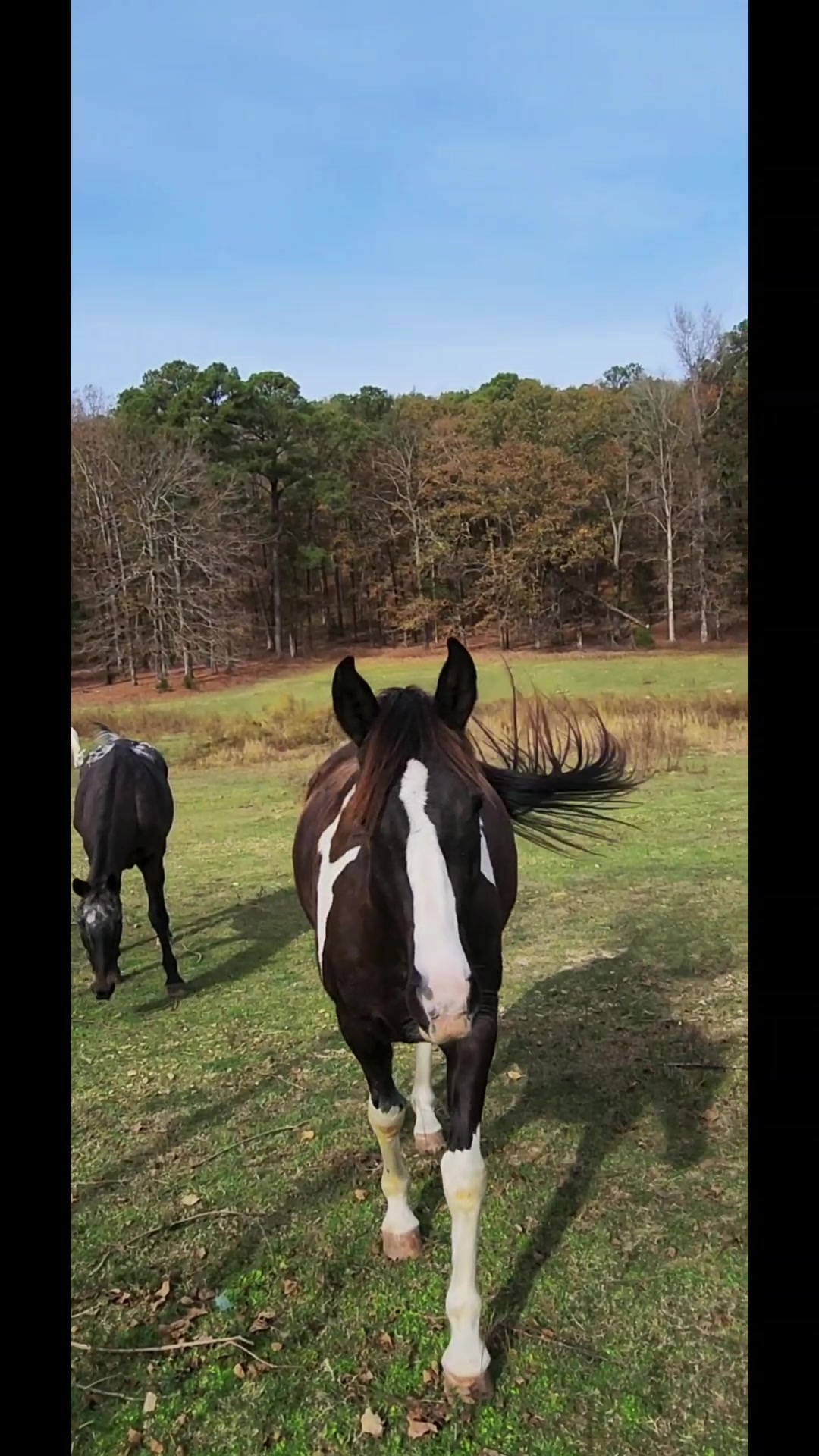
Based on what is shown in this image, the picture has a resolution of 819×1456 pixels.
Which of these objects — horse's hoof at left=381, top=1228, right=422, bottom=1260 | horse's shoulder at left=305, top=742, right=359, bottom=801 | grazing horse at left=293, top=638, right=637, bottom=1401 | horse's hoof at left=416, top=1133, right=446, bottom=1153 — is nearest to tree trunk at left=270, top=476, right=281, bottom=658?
horse's shoulder at left=305, top=742, right=359, bottom=801

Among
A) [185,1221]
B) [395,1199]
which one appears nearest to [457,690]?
[395,1199]

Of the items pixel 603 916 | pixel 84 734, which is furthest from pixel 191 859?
pixel 603 916

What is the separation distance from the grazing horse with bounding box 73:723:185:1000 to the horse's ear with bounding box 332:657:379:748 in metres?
2.79

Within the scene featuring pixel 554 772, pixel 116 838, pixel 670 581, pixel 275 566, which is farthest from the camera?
pixel 670 581

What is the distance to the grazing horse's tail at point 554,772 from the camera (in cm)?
315

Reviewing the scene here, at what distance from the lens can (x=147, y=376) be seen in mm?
7004

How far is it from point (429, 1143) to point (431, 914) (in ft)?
5.95

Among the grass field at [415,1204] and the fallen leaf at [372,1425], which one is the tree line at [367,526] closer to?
the grass field at [415,1204]

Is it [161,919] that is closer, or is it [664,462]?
[161,919]

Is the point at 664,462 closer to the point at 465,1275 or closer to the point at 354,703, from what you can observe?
the point at 354,703

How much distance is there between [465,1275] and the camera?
2.12m

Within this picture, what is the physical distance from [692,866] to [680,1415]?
4.92 meters
